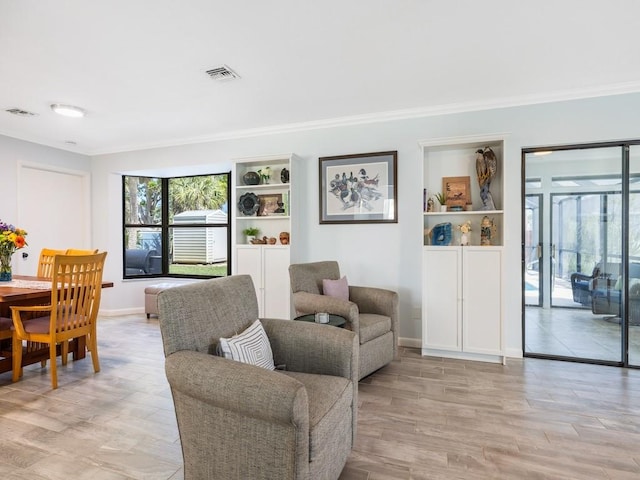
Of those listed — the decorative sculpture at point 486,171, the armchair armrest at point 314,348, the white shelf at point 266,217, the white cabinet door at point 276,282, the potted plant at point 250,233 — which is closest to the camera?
the armchair armrest at point 314,348

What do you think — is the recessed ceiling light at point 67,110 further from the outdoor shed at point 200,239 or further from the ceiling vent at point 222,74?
the outdoor shed at point 200,239

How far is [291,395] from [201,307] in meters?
0.71

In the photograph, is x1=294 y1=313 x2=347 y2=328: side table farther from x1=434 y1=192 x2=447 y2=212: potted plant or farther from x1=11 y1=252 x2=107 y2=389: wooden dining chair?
x1=11 y1=252 x2=107 y2=389: wooden dining chair

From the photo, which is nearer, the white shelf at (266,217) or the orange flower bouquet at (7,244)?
the orange flower bouquet at (7,244)

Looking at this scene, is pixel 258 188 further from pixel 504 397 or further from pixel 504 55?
pixel 504 397

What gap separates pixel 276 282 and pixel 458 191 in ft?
7.44

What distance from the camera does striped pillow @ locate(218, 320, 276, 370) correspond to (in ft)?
5.34

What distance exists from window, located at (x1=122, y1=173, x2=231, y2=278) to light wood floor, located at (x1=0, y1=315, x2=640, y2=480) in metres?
2.60

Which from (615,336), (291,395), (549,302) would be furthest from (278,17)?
(615,336)

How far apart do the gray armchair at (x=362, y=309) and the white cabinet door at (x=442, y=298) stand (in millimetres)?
465

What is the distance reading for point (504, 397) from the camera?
2.57 meters

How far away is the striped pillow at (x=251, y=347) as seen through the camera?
163 cm

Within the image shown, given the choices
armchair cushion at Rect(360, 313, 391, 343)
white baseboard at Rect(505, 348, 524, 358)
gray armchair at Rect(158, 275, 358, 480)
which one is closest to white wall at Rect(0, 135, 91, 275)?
gray armchair at Rect(158, 275, 358, 480)

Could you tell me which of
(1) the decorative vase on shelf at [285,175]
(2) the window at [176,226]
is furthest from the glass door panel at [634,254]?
(2) the window at [176,226]
